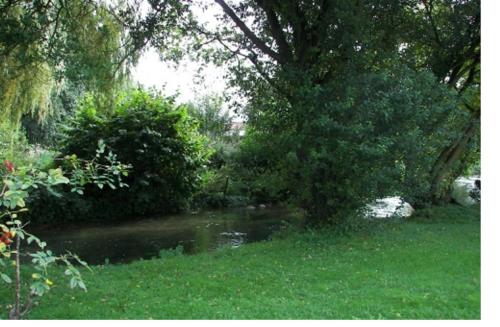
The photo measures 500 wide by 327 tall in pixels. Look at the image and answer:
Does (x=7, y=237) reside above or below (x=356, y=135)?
below

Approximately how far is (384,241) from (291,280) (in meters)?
2.83

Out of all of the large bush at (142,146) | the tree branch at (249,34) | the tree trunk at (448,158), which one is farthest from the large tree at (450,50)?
the large bush at (142,146)

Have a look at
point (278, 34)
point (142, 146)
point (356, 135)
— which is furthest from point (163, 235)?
point (356, 135)

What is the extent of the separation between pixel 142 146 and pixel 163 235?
3686mm

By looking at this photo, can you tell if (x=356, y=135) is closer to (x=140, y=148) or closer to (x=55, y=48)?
(x=55, y=48)

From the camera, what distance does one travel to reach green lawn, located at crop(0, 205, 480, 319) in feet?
15.3

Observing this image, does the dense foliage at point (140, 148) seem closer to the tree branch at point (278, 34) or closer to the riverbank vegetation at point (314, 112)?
the riverbank vegetation at point (314, 112)

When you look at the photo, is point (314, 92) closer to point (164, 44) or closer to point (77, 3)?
point (164, 44)

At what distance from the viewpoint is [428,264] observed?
6.40m

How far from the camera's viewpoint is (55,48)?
28.4 feet

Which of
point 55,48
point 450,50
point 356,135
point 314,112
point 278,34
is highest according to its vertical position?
point 450,50

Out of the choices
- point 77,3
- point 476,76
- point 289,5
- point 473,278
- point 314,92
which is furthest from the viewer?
point 476,76

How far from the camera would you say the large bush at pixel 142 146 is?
15.5 metres
